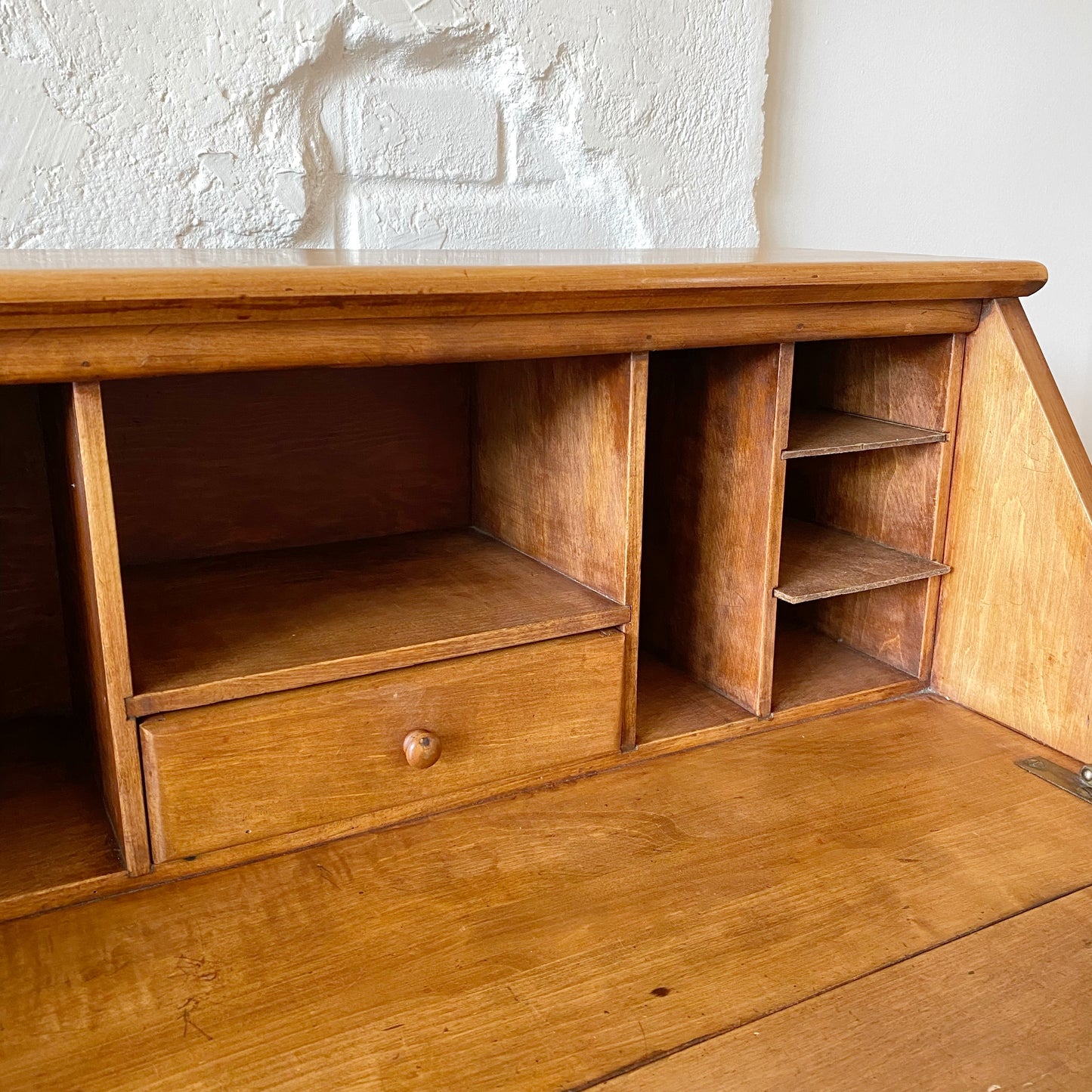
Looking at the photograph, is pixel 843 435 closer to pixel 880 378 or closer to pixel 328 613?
pixel 880 378

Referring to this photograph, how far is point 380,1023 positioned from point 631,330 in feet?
2.03

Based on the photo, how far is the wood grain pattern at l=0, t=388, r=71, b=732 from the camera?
3.82ft

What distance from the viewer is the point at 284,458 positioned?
51.9 inches

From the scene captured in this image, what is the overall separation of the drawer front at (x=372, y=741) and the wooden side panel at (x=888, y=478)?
17.4 inches

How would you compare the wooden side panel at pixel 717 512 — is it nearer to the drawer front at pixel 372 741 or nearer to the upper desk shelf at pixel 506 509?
the upper desk shelf at pixel 506 509

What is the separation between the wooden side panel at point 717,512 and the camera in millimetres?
1150

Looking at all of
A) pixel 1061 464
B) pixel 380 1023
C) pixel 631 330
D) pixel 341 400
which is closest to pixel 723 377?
pixel 631 330

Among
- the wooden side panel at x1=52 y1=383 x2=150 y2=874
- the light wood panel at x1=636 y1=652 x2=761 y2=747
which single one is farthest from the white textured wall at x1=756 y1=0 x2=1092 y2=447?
the wooden side panel at x1=52 y1=383 x2=150 y2=874

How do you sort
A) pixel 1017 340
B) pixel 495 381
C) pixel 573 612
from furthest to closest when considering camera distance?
pixel 495 381
pixel 1017 340
pixel 573 612

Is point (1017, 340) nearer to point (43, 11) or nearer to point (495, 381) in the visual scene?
point (495, 381)

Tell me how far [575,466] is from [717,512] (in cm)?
19

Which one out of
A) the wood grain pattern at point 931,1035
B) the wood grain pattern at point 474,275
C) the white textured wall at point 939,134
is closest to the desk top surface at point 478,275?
the wood grain pattern at point 474,275

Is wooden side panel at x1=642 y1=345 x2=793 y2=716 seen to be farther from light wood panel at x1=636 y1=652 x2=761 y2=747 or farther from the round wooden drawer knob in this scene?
the round wooden drawer knob

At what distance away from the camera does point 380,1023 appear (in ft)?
2.55
